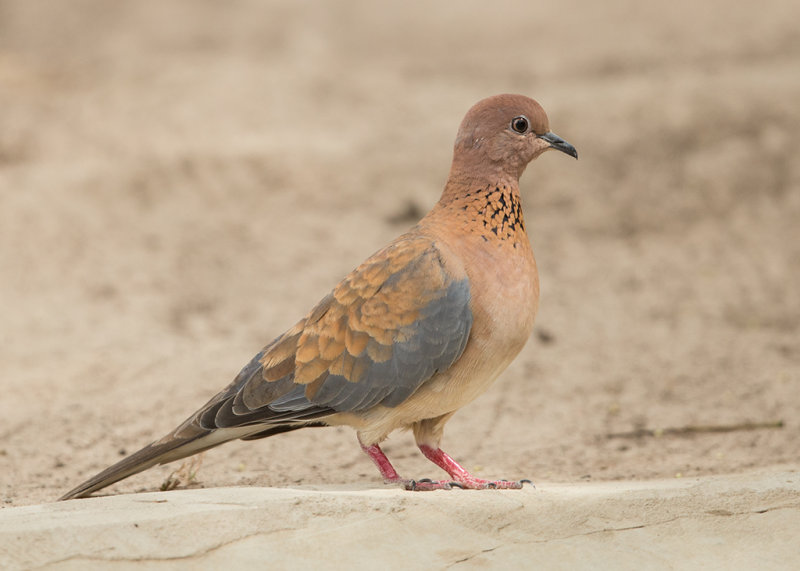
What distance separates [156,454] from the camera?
375cm

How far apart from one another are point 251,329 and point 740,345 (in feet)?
11.1

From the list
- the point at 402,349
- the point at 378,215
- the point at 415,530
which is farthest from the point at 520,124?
the point at 378,215

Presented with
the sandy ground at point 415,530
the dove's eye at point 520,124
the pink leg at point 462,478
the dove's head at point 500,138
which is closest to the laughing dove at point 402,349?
the pink leg at point 462,478

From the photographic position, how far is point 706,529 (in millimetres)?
3180

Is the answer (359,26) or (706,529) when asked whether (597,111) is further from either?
(706,529)

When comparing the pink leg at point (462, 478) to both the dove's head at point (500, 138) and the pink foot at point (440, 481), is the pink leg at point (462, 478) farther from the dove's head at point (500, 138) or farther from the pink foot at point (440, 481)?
the dove's head at point (500, 138)

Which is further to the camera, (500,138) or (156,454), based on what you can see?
(500,138)

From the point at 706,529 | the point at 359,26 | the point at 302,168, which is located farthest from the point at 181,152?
the point at 706,529

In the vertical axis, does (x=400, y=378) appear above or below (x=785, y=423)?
above

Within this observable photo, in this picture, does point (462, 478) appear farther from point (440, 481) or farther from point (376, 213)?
point (376, 213)

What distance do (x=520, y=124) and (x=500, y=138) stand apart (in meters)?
0.12

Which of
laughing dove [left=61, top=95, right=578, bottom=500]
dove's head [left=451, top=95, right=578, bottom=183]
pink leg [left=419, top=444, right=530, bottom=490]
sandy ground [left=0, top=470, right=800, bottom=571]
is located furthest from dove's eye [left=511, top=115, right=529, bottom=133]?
sandy ground [left=0, top=470, right=800, bottom=571]

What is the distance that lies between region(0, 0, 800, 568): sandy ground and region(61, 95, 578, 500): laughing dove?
63 centimetres

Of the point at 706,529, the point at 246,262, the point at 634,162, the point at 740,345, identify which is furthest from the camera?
the point at 634,162
